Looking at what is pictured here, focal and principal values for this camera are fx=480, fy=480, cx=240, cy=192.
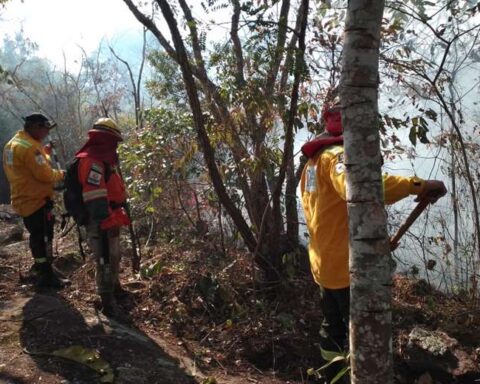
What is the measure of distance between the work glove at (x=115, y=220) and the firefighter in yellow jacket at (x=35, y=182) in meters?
0.74

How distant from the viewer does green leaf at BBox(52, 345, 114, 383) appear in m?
3.11

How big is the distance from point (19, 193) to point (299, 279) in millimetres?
2838

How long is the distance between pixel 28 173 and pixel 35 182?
0.34 ft

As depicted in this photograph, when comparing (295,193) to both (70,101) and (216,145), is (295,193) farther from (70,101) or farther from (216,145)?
(70,101)

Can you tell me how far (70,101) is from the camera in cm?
1539

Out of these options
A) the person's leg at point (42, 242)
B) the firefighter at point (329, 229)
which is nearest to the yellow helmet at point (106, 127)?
the person's leg at point (42, 242)

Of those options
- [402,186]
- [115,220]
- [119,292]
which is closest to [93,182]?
[115,220]

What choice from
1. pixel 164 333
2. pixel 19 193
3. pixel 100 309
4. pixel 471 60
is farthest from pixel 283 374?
pixel 471 60

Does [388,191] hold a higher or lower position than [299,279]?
higher

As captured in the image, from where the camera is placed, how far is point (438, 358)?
159 inches

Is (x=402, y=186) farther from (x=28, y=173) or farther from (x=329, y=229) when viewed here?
(x=28, y=173)

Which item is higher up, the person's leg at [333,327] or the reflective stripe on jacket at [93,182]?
the reflective stripe on jacket at [93,182]

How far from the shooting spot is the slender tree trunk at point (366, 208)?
66.7 inches

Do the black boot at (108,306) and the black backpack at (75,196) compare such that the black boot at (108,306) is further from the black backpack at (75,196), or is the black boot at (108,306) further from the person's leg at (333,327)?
the person's leg at (333,327)
